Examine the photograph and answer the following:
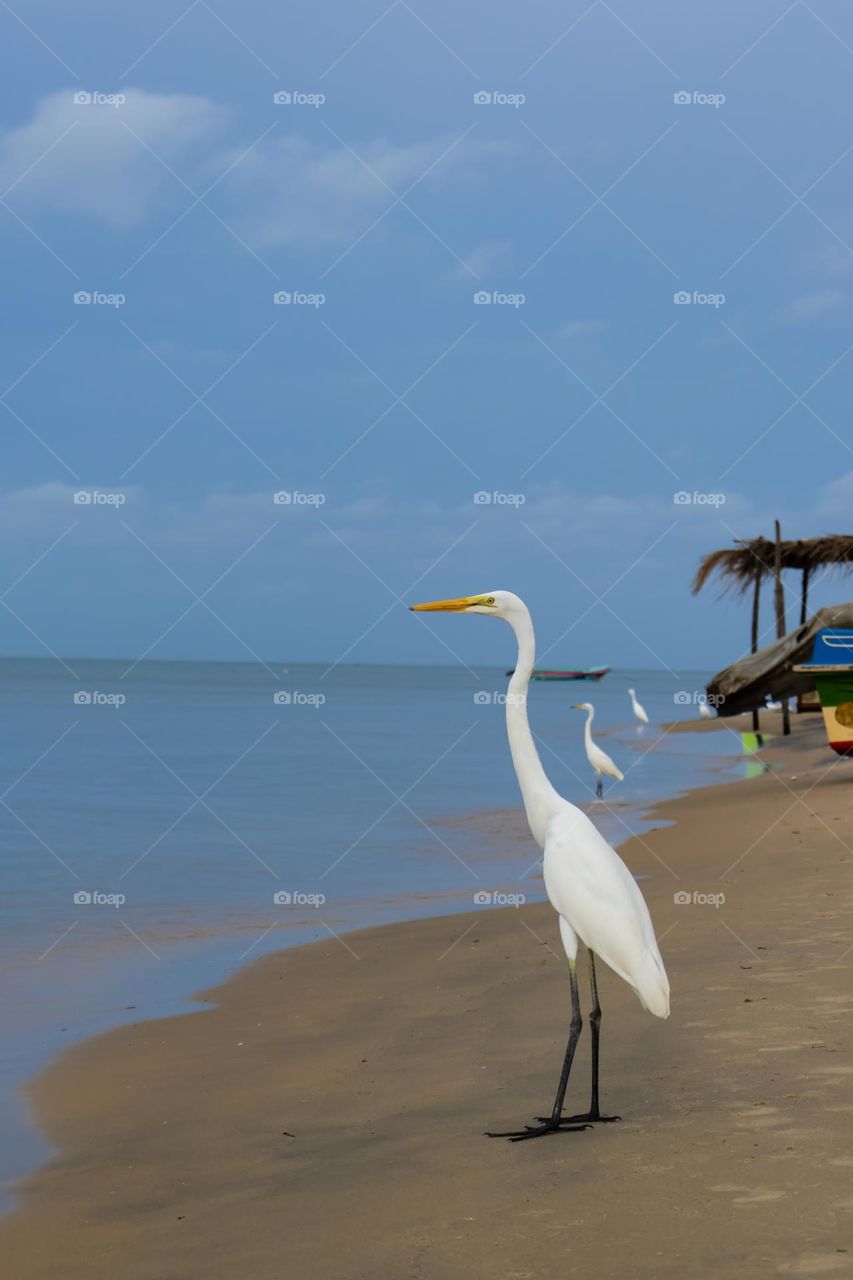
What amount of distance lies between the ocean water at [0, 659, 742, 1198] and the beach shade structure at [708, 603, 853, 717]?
4.50 ft

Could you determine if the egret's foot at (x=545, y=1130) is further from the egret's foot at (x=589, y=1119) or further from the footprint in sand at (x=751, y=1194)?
the footprint in sand at (x=751, y=1194)

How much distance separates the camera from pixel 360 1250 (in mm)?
3461

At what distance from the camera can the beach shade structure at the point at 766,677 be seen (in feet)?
64.4

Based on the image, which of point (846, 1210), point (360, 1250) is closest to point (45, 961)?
point (360, 1250)

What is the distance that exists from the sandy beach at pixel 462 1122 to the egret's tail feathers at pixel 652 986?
13.6 inches

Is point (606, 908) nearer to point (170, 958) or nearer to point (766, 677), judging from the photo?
point (170, 958)

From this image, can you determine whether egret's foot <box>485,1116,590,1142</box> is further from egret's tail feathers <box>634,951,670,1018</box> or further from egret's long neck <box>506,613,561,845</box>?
egret's long neck <box>506,613,561,845</box>

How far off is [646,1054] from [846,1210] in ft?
6.25

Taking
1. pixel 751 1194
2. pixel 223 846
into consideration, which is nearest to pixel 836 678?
pixel 223 846

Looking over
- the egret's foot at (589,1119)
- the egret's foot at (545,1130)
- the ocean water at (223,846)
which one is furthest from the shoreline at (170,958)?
the egret's foot at (589,1119)

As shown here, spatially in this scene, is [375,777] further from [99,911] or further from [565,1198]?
[565,1198]

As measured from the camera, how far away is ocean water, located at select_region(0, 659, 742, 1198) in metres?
8.02

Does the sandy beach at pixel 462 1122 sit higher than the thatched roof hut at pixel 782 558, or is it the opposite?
the thatched roof hut at pixel 782 558

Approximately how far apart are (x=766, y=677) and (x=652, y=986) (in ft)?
54.3
